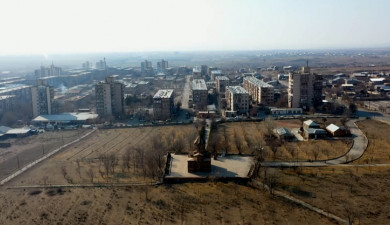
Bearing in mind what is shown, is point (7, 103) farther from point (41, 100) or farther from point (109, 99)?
point (109, 99)

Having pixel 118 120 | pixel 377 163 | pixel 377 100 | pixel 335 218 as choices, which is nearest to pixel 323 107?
pixel 377 100

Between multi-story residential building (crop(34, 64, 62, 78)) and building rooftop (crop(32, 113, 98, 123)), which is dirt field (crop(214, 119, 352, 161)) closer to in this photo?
building rooftop (crop(32, 113, 98, 123))

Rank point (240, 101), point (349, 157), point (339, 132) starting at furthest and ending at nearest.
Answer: point (240, 101) < point (339, 132) < point (349, 157)

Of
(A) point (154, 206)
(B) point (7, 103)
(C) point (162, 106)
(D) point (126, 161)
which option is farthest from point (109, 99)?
(A) point (154, 206)

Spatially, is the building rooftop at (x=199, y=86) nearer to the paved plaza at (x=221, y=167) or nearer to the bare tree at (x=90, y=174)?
the paved plaza at (x=221, y=167)

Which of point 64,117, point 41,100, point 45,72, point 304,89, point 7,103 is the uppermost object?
point 45,72

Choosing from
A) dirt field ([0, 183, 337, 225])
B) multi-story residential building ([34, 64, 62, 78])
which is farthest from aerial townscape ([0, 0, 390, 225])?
multi-story residential building ([34, 64, 62, 78])

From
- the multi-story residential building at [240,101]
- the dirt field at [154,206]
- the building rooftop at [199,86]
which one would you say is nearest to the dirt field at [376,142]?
the dirt field at [154,206]
